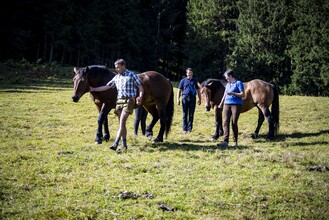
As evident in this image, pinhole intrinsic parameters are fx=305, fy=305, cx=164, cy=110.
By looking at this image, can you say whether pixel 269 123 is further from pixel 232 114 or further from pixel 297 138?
pixel 232 114

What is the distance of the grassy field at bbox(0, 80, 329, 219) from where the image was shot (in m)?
4.75

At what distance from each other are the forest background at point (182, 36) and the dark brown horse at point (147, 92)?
74.1 ft

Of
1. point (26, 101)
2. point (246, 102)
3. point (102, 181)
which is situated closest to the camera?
point (102, 181)

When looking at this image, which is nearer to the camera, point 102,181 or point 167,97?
point 102,181

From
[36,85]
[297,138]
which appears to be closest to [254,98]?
[297,138]

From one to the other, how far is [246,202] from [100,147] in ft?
16.5

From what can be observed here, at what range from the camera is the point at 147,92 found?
34.1 ft

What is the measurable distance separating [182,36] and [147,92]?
154ft

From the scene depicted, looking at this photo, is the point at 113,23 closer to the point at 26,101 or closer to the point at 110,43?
the point at 110,43

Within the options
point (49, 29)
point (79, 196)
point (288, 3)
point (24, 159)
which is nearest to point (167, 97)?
point (24, 159)

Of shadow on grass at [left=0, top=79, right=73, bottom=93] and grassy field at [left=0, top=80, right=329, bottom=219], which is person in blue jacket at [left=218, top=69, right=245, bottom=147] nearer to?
grassy field at [left=0, top=80, right=329, bottom=219]

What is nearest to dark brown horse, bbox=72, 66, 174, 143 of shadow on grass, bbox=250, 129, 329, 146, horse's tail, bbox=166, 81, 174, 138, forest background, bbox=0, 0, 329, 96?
horse's tail, bbox=166, 81, 174, 138

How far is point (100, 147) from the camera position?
8.93 meters

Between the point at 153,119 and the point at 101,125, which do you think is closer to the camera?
the point at 101,125
